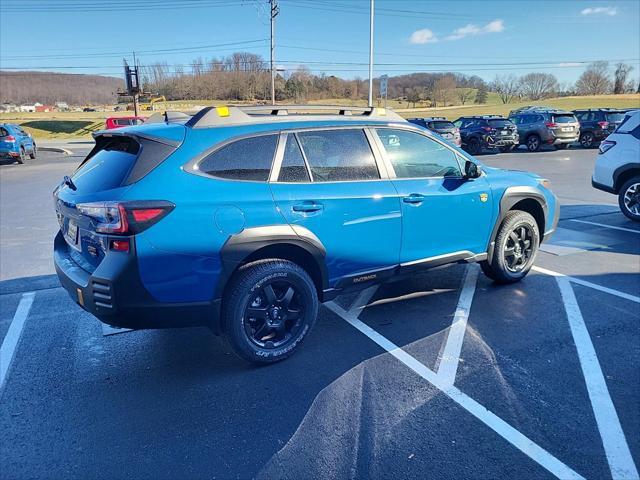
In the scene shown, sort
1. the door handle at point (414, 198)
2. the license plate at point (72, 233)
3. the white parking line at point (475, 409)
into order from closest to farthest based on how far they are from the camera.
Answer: the white parking line at point (475, 409), the license plate at point (72, 233), the door handle at point (414, 198)

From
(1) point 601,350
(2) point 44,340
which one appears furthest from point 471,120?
(2) point 44,340

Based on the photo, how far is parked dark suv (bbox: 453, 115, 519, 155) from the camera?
2086 centimetres

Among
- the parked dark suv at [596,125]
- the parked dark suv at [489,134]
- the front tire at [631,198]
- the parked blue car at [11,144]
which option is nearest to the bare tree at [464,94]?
the parked dark suv at [596,125]

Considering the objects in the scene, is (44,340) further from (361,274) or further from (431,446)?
(431,446)

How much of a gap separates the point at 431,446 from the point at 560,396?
1.07 metres

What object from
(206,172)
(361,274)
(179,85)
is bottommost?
(361,274)

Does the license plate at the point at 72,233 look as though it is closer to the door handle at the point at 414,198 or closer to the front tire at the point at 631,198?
the door handle at the point at 414,198

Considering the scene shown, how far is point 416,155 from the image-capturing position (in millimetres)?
4219

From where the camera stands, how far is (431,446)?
8.43 feet

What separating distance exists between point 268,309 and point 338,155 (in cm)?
134

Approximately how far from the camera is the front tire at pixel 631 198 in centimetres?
799

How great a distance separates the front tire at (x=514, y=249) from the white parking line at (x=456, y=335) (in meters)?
0.30

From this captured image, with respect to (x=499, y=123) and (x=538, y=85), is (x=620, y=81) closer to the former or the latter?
(x=538, y=85)

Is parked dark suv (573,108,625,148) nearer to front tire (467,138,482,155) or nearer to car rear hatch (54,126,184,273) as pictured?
front tire (467,138,482,155)
